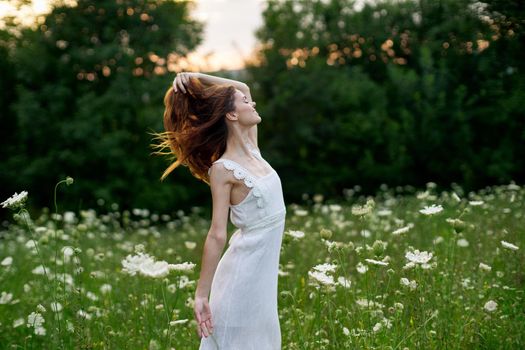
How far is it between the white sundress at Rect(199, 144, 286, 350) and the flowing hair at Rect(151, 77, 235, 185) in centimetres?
22

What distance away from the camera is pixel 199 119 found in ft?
10.8

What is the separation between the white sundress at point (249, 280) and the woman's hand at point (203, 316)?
0.15 ft

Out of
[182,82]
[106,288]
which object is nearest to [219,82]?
[182,82]

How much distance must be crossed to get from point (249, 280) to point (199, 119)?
2.65 feet

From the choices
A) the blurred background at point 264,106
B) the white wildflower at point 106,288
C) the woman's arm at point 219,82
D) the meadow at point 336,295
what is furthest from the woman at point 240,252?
the blurred background at point 264,106

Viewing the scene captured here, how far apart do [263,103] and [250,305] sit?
22.9 meters

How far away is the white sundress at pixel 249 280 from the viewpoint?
304 centimetres

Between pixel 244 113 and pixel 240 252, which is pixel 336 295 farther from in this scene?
pixel 244 113

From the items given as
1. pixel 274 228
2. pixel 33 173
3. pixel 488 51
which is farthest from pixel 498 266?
pixel 33 173

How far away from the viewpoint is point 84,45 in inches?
911

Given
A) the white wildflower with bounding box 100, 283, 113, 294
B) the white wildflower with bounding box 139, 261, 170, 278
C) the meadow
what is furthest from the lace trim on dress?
the white wildflower with bounding box 100, 283, 113, 294

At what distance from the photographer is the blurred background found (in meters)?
22.3

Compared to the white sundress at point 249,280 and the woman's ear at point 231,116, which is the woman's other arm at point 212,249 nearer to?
the white sundress at point 249,280

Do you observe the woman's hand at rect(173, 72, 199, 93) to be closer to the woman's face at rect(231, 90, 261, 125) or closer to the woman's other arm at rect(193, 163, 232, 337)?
the woman's face at rect(231, 90, 261, 125)
